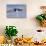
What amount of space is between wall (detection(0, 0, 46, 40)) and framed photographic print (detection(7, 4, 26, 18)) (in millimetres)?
58

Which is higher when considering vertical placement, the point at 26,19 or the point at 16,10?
the point at 16,10

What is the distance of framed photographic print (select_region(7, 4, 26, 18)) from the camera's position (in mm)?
3171

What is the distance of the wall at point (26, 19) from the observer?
3.18m

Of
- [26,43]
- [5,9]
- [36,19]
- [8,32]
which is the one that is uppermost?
[5,9]

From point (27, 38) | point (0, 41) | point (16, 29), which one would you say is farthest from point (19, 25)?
point (0, 41)

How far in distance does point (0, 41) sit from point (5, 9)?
62cm

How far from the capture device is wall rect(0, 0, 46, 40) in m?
3.18

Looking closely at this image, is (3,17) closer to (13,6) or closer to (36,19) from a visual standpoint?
(13,6)

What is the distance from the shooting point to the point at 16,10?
3.18 m

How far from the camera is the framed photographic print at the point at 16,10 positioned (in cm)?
317

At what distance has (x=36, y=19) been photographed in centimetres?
321

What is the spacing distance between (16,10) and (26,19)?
0.25 meters

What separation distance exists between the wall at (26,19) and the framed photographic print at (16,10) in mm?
58

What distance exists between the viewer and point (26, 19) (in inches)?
126
